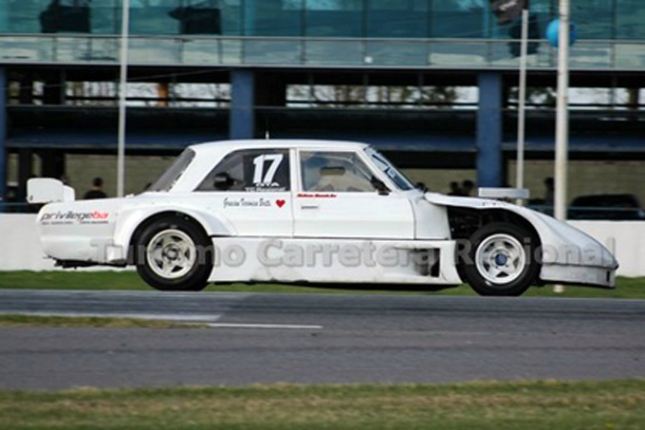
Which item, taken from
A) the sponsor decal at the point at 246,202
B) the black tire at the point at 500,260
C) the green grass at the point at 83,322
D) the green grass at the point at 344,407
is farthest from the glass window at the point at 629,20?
the green grass at the point at 344,407

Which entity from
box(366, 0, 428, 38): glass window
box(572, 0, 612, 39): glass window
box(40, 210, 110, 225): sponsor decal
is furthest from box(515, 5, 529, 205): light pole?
box(40, 210, 110, 225): sponsor decal

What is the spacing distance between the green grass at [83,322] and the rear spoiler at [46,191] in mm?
3363

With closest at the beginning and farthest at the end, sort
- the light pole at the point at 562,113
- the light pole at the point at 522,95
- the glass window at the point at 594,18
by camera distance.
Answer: the light pole at the point at 562,113, the light pole at the point at 522,95, the glass window at the point at 594,18

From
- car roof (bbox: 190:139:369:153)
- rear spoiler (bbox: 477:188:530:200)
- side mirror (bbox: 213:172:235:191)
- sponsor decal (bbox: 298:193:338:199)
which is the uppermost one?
car roof (bbox: 190:139:369:153)

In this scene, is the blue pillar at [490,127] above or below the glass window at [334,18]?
below

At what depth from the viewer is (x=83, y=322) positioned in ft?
33.5

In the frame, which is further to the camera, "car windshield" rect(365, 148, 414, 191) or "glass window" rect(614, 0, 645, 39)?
"glass window" rect(614, 0, 645, 39)

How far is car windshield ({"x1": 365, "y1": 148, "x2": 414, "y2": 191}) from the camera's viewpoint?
13.4m

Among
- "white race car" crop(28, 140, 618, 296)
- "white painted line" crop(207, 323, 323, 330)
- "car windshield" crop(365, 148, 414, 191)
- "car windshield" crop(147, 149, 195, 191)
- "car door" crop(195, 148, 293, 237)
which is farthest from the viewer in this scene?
"car windshield" crop(147, 149, 195, 191)

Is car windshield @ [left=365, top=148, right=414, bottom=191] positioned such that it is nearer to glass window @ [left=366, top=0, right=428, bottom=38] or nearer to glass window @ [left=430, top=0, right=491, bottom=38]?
glass window @ [left=430, top=0, right=491, bottom=38]

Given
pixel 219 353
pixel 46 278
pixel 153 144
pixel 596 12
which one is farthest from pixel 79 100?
pixel 219 353

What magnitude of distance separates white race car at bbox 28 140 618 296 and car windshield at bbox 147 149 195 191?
0.08 metres

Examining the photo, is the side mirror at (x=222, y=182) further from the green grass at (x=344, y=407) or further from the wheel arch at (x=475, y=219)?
the green grass at (x=344, y=407)

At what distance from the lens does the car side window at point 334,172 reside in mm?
13312
